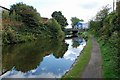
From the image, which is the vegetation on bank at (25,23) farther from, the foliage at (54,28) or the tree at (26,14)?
the foliage at (54,28)

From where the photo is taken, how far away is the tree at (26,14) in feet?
237

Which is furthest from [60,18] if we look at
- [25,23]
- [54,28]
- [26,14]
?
[25,23]

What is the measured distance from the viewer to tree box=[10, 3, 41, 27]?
2842 inches

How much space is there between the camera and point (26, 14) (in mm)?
72188

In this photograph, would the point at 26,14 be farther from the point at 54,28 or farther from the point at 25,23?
the point at 54,28

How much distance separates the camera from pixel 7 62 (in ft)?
91.6

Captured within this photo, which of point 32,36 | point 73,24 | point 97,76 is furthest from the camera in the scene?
point 73,24

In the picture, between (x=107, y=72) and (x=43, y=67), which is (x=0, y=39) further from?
(x=107, y=72)

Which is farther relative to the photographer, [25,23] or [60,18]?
[60,18]

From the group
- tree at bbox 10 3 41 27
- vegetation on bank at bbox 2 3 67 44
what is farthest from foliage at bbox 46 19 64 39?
tree at bbox 10 3 41 27

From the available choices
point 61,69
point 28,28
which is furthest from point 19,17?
point 61,69

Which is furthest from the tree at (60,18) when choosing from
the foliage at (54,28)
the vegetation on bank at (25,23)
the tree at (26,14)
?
the tree at (26,14)

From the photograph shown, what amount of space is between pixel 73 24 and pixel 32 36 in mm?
106765

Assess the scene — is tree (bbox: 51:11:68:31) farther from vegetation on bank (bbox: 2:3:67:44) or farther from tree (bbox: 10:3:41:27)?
tree (bbox: 10:3:41:27)
